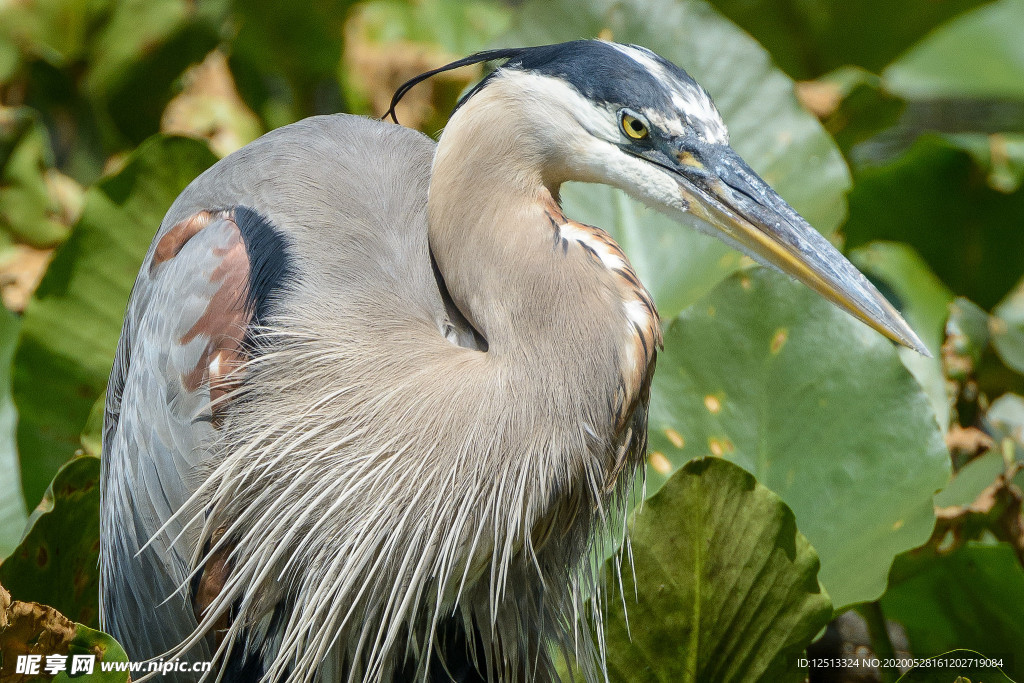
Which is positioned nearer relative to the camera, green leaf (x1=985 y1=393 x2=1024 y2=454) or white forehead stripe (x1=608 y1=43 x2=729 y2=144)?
white forehead stripe (x1=608 y1=43 x2=729 y2=144)

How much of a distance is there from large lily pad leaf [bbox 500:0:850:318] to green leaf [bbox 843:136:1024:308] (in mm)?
324

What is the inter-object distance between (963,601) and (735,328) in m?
0.70

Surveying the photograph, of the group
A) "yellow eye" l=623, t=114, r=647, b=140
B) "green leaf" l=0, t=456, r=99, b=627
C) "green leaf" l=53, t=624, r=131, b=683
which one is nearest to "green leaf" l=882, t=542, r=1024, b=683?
"yellow eye" l=623, t=114, r=647, b=140

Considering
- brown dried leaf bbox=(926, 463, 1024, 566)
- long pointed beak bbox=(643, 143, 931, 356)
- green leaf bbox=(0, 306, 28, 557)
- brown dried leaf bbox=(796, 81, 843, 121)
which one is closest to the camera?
long pointed beak bbox=(643, 143, 931, 356)

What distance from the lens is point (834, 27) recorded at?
11.4ft

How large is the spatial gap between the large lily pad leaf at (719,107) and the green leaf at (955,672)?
119 cm

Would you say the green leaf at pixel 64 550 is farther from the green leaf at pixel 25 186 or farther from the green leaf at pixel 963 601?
the green leaf at pixel 963 601

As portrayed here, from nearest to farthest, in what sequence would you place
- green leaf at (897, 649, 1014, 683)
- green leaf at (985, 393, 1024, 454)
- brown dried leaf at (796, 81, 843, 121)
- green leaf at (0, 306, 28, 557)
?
1. green leaf at (897, 649, 1014, 683)
2. green leaf at (0, 306, 28, 557)
3. green leaf at (985, 393, 1024, 454)
4. brown dried leaf at (796, 81, 843, 121)

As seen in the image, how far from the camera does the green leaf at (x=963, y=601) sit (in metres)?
1.87

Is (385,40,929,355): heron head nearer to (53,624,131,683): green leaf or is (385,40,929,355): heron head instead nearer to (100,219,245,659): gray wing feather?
(100,219,245,659): gray wing feather

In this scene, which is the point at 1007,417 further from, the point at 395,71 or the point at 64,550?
the point at 395,71

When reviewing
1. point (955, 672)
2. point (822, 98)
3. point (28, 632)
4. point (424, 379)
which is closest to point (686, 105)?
point (424, 379)

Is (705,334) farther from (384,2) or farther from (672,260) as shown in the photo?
(384,2)

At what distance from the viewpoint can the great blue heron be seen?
1478 mm
